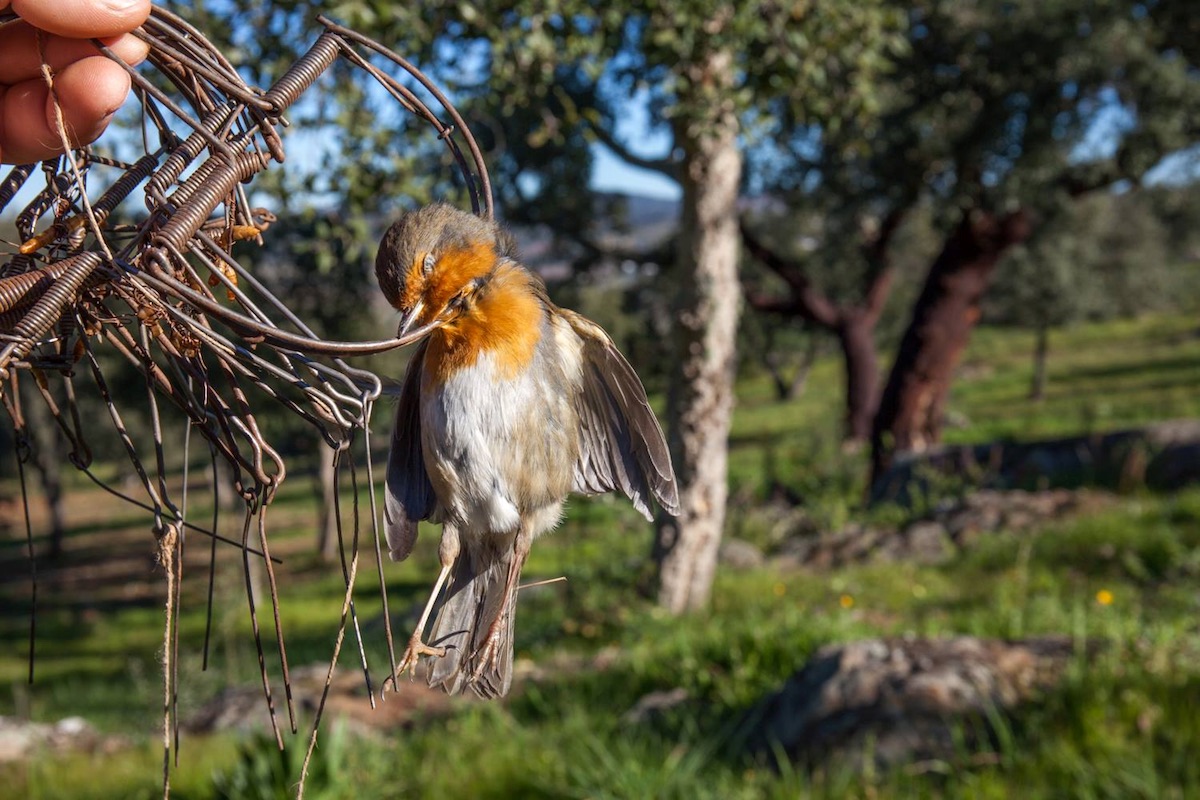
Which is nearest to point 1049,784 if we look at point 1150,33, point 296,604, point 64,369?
point 64,369

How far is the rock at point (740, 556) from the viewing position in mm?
9484

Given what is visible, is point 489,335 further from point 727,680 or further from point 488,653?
point 727,680

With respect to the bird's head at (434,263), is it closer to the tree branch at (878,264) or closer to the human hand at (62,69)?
the human hand at (62,69)

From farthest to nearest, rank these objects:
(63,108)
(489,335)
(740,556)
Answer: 1. (740,556)
2. (63,108)
3. (489,335)

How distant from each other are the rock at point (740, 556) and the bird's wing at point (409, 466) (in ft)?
26.9

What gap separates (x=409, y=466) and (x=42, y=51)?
0.75 m

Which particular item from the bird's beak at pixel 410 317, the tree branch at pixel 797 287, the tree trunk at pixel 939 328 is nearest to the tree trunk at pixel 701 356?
the bird's beak at pixel 410 317

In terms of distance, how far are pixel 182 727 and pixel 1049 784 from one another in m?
5.16

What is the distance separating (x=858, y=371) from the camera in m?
15.9

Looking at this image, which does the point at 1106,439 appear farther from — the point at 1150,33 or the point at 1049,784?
the point at 1049,784

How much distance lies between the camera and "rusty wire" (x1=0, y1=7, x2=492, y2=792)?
3.10 ft

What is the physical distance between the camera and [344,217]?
4945 mm

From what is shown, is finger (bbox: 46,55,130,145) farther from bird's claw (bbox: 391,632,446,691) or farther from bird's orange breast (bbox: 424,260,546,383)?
bird's claw (bbox: 391,632,446,691)

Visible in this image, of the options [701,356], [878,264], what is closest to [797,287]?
[878,264]
